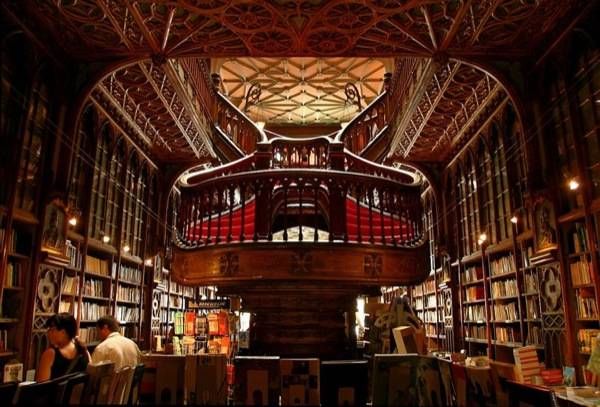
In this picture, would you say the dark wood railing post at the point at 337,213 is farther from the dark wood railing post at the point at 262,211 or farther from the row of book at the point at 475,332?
the row of book at the point at 475,332

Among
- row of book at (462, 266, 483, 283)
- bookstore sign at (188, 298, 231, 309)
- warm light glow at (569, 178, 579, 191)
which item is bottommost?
bookstore sign at (188, 298, 231, 309)

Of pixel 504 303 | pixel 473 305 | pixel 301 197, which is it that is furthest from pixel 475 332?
pixel 301 197

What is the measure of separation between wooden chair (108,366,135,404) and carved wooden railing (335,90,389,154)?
8.50m

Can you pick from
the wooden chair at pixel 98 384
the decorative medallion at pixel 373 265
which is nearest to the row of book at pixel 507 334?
the decorative medallion at pixel 373 265

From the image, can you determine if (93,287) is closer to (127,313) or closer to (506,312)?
(127,313)

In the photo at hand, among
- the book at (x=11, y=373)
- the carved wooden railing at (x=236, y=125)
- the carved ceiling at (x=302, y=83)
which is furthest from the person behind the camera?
the carved ceiling at (x=302, y=83)

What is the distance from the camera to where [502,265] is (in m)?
6.94

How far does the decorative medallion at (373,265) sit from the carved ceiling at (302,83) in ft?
33.6

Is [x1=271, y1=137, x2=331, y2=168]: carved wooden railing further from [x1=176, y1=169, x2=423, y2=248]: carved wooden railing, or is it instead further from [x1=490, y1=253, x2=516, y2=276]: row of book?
[x1=490, y1=253, x2=516, y2=276]: row of book

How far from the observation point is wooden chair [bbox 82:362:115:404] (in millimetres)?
2303

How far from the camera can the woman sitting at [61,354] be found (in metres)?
3.16

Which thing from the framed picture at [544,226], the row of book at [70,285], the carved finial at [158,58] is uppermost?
the carved finial at [158,58]

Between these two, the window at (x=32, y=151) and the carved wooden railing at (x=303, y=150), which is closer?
the window at (x=32, y=151)

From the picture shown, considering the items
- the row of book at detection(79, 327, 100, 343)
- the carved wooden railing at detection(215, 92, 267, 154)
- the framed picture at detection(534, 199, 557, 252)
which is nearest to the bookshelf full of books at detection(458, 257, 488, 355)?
the framed picture at detection(534, 199, 557, 252)
